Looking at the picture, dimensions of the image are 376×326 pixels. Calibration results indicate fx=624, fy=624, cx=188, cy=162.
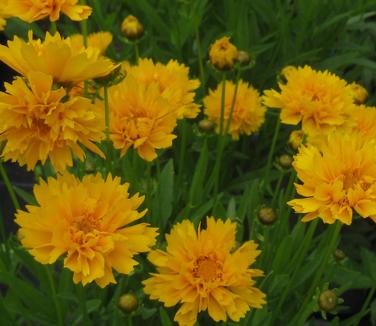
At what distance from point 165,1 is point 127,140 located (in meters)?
0.82

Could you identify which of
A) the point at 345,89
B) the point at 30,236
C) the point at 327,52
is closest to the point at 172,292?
the point at 30,236

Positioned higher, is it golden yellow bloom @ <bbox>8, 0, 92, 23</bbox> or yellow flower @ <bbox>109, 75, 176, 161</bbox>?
golden yellow bloom @ <bbox>8, 0, 92, 23</bbox>

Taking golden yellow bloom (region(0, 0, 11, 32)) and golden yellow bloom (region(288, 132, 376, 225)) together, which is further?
golden yellow bloom (region(0, 0, 11, 32))

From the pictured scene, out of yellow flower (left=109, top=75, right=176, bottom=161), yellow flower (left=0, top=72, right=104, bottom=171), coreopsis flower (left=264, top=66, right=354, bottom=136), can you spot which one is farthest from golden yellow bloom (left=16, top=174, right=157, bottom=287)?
coreopsis flower (left=264, top=66, right=354, bottom=136)

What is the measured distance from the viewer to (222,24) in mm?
1666

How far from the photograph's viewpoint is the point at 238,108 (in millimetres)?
1217

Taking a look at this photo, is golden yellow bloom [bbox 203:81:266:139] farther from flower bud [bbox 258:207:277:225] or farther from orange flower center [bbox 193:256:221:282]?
orange flower center [bbox 193:256:221:282]

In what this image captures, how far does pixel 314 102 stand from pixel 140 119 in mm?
275

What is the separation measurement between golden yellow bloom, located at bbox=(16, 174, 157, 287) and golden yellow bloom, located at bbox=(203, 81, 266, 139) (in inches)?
21.2

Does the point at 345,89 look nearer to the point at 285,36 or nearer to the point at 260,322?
the point at 260,322

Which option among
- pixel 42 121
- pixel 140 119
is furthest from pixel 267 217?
pixel 42 121

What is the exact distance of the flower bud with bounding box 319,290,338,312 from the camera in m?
0.81

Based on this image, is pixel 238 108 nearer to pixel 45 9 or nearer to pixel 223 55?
pixel 223 55

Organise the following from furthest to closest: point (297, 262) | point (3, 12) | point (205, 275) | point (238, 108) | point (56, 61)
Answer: point (238, 108)
point (297, 262)
point (3, 12)
point (205, 275)
point (56, 61)
